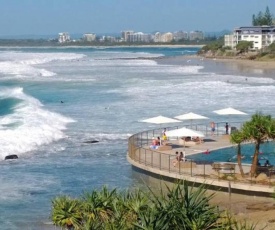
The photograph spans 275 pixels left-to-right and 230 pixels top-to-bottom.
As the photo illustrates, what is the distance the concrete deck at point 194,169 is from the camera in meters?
21.1

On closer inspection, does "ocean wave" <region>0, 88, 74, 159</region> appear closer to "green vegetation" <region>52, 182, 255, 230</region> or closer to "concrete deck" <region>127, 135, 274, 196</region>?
"concrete deck" <region>127, 135, 274, 196</region>

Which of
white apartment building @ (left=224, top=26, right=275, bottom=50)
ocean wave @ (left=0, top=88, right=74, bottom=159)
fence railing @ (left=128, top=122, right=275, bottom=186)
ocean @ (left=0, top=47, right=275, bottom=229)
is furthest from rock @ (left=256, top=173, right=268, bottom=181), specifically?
white apartment building @ (left=224, top=26, right=275, bottom=50)

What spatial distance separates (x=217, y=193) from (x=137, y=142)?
7595 millimetres

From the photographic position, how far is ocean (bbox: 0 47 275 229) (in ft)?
76.3

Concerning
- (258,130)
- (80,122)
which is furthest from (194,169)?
(80,122)

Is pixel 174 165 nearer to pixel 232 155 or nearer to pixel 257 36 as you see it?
pixel 232 155

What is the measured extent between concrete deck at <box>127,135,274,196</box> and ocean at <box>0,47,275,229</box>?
0.75 m

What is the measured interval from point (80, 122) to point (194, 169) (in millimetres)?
18035

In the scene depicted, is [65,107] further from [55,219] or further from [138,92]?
[55,219]

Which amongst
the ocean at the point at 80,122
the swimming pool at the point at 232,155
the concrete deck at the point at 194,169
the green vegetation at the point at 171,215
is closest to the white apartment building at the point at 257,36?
the ocean at the point at 80,122

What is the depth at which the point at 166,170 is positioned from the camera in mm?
23516

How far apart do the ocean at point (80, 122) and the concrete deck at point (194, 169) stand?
75 centimetres

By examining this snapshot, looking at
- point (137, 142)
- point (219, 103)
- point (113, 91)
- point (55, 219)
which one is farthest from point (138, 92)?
point (55, 219)

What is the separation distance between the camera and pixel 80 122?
A: 1593 inches
